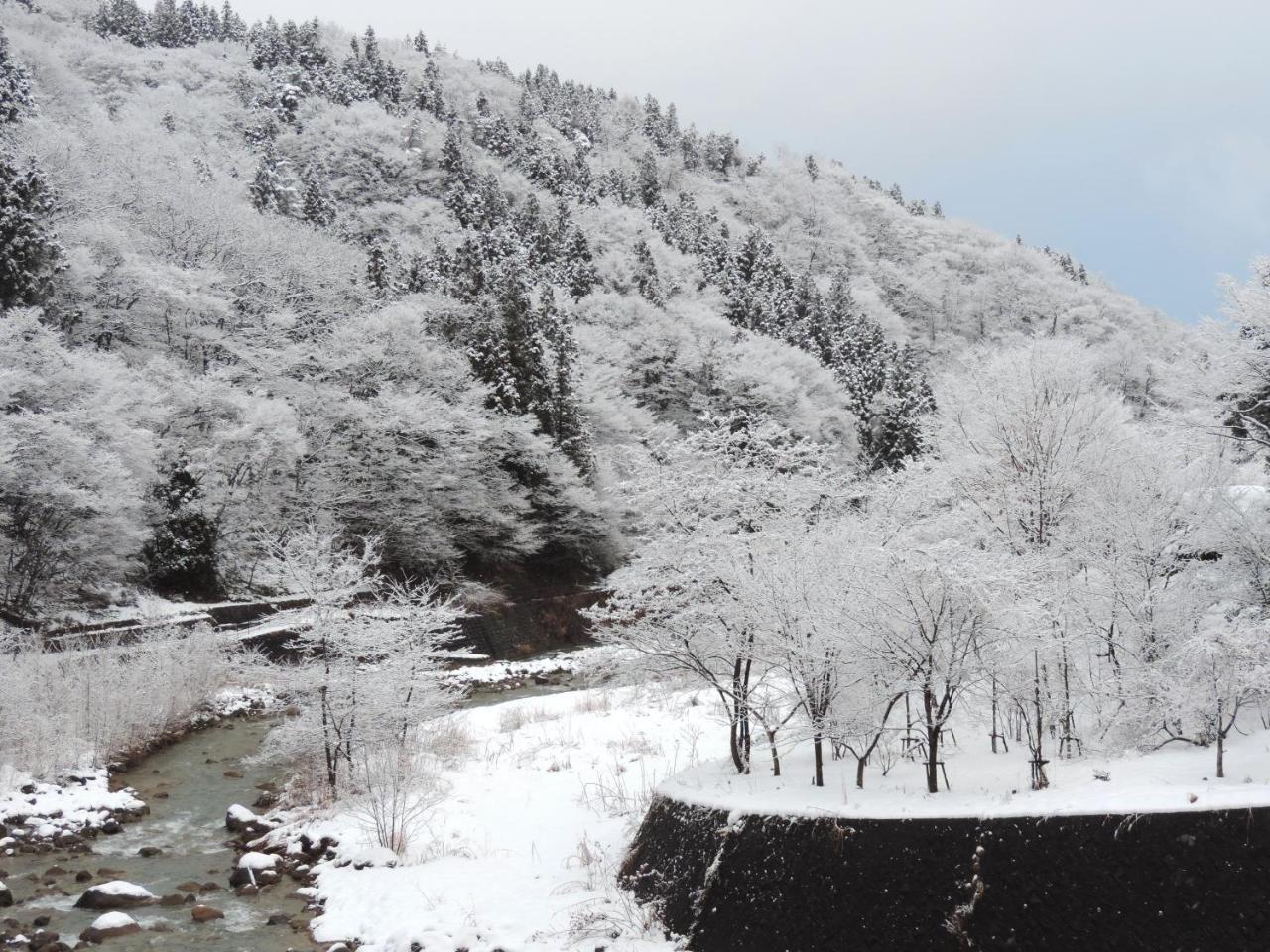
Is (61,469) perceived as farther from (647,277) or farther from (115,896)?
(647,277)

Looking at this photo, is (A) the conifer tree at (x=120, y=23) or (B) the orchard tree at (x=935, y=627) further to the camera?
(A) the conifer tree at (x=120, y=23)

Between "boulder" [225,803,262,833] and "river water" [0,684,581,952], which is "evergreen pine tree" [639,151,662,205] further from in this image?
"boulder" [225,803,262,833]

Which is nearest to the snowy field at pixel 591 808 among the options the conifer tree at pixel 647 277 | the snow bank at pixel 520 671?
the snow bank at pixel 520 671

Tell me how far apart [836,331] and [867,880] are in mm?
63320

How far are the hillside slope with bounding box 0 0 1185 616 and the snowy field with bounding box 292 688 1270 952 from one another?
6.19 m

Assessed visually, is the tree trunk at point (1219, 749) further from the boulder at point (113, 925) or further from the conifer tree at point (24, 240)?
the conifer tree at point (24, 240)

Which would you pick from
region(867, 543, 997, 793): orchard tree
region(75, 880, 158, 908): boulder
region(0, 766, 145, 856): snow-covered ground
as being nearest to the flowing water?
region(75, 880, 158, 908): boulder

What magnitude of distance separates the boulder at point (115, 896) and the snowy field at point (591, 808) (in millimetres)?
1909

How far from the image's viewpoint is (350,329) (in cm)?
3372

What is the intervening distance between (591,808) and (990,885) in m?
6.73

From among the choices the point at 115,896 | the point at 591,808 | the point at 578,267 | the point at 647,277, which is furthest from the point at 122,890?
the point at 647,277

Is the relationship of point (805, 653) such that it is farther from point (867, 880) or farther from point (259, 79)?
point (259, 79)

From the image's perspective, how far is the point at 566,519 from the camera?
117ft

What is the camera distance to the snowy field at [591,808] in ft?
21.3
